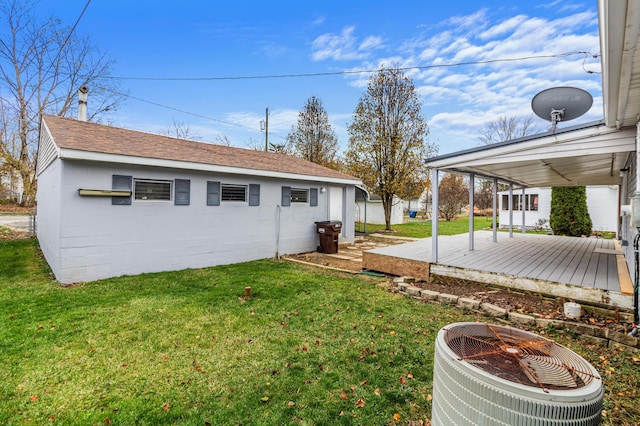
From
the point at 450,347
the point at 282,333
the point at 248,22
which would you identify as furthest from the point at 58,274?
the point at 248,22

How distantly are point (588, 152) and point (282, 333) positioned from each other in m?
5.05

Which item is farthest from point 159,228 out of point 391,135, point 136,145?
point 391,135

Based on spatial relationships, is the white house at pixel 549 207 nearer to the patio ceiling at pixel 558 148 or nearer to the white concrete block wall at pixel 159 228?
the patio ceiling at pixel 558 148

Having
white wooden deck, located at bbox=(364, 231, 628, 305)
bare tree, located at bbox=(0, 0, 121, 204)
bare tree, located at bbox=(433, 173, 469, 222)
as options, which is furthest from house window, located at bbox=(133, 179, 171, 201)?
bare tree, located at bbox=(433, 173, 469, 222)

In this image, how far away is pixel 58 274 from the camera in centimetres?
616

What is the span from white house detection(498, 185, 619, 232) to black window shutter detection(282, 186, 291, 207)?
15584 millimetres

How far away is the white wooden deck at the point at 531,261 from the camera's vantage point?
506cm

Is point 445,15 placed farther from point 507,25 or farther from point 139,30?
point 139,30

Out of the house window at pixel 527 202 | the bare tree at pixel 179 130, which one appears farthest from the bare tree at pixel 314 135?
the house window at pixel 527 202

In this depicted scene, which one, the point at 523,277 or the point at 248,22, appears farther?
the point at 248,22

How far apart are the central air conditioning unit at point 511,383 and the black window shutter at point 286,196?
813cm

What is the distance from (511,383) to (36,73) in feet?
82.4

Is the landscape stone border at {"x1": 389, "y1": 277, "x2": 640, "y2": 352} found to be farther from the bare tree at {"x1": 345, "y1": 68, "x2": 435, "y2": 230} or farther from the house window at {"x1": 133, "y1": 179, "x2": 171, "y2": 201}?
the bare tree at {"x1": 345, "y1": 68, "x2": 435, "y2": 230}

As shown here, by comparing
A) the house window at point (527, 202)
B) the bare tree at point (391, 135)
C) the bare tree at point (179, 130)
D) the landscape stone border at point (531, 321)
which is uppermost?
the bare tree at point (179, 130)
